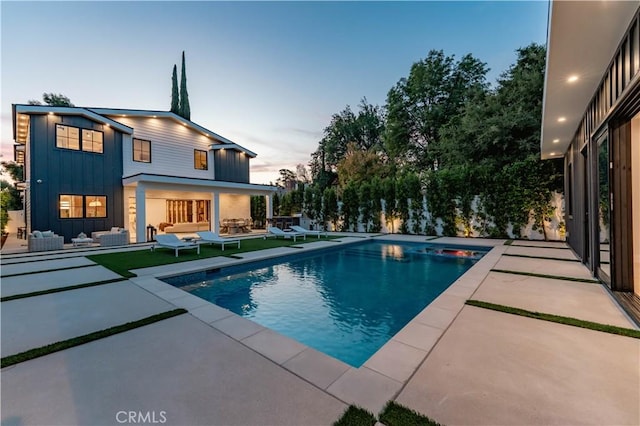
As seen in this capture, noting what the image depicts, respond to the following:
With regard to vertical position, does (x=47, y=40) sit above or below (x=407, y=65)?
below

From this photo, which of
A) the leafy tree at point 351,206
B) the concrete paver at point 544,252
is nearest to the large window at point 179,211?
the leafy tree at point 351,206

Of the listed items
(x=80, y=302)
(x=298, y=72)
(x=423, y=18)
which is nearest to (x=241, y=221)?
(x=298, y=72)

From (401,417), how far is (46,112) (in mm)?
16656

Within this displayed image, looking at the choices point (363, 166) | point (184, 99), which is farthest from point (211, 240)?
point (184, 99)

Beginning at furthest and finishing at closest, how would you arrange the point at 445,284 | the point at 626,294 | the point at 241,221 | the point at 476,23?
the point at 241,221
the point at 476,23
the point at 445,284
the point at 626,294

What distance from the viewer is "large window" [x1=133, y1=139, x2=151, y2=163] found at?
47.3ft

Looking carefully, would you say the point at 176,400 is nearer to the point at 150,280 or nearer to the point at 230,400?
the point at 230,400

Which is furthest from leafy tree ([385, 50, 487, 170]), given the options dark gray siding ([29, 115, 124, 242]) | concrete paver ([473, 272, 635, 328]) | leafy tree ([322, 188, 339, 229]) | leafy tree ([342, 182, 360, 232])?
dark gray siding ([29, 115, 124, 242])

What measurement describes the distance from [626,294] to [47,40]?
19.4m

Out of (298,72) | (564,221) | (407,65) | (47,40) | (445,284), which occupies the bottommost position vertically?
(445,284)

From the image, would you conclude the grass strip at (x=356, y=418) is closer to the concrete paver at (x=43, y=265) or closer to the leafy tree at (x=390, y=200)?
the concrete paver at (x=43, y=265)

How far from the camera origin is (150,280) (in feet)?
19.1

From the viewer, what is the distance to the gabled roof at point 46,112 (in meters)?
11.4

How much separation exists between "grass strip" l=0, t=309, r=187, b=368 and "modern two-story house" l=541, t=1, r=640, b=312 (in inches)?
243
